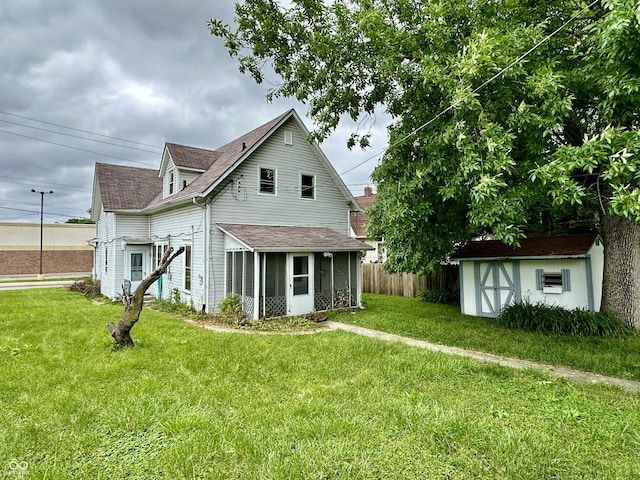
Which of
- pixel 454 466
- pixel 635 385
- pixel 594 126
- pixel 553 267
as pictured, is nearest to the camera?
pixel 454 466

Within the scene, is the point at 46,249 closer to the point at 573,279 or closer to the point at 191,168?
the point at 191,168

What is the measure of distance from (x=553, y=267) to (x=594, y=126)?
437 cm

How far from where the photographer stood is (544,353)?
715 cm

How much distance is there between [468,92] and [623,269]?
24.1ft

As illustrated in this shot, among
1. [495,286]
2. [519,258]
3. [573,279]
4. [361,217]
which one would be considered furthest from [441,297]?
[361,217]

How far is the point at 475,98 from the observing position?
237 inches

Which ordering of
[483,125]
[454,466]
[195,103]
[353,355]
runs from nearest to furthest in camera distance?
[454,466], [483,125], [353,355], [195,103]

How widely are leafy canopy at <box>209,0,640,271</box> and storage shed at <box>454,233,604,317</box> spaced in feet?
6.77

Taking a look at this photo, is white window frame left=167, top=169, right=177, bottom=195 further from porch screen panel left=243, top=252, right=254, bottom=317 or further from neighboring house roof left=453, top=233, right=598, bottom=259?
neighboring house roof left=453, top=233, right=598, bottom=259

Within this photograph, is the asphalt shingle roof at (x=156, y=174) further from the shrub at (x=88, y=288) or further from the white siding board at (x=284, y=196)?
the shrub at (x=88, y=288)

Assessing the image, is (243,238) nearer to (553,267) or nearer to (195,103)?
(553,267)

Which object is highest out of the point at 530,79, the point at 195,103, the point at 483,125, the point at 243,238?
the point at 195,103

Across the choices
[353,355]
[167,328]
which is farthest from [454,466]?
[167,328]

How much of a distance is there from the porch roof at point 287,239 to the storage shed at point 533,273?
404cm
